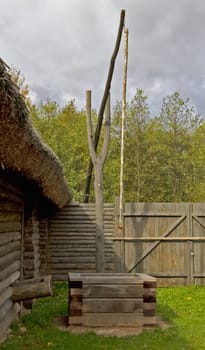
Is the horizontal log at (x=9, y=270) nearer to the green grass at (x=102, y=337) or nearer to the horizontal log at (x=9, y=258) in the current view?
the horizontal log at (x=9, y=258)

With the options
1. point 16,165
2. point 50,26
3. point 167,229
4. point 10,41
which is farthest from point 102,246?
point 10,41

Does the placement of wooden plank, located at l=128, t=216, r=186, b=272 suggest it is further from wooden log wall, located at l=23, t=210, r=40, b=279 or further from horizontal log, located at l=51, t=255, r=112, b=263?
wooden log wall, located at l=23, t=210, r=40, b=279

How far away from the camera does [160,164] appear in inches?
Answer: 650

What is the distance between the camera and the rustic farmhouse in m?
2.79

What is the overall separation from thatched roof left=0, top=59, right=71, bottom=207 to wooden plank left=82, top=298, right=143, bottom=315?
165 cm

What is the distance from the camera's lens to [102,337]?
202 inches

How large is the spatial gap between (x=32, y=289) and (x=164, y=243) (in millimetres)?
4707

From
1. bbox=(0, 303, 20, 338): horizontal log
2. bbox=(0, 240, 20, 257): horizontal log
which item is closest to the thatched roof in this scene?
bbox=(0, 240, 20, 257): horizontal log

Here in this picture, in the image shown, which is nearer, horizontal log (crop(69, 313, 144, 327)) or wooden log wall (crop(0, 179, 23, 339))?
wooden log wall (crop(0, 179, 23, 339))

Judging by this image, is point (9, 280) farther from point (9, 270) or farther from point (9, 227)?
point (9, 227)

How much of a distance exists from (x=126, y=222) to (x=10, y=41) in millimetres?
5852

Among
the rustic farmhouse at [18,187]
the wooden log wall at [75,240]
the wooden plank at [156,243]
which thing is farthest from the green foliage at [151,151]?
the rustic farmhouse at [18,187]

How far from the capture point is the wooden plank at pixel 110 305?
555 centimetres

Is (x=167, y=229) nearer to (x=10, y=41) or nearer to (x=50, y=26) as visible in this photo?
(x=50, y=26)
